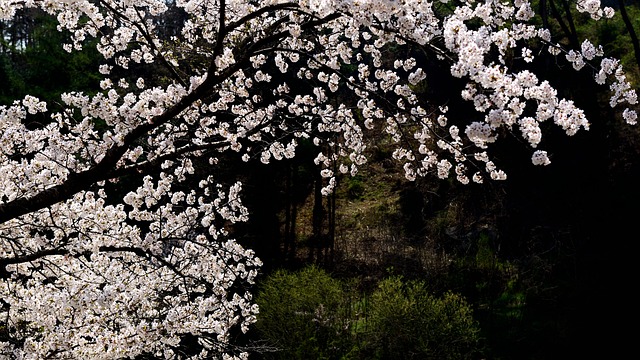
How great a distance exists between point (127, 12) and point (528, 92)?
301 centimetres

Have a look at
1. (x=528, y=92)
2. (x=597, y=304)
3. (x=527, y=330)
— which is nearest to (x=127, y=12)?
(x=528, y=92)

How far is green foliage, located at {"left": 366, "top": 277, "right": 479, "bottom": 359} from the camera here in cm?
969

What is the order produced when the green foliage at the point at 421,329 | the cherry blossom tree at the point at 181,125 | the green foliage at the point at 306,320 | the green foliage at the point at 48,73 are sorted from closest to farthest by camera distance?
the cherry blossom tree at the point at 181,125 → the green foliage at the point at 421,329 → the green foliage at the point at 306,320 → the green foliage at the point at 48,73

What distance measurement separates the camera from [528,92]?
2.58 metres

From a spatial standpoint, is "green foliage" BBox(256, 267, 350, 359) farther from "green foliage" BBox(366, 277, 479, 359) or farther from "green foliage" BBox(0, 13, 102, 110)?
"green foliage" BBox(0, 13, 102, 110)

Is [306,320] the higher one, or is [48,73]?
[48,73]

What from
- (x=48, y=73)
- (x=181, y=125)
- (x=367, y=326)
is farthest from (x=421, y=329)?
(x=48, y=73)

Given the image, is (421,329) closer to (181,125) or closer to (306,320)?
(306,320)

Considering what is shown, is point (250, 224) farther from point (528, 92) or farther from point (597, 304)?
point (528, 92)

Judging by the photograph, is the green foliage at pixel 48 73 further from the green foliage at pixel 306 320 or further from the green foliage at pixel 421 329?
the green foliage at pixel 421 329

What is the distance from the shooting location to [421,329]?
976cm

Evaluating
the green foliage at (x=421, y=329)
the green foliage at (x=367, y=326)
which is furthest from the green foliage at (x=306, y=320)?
the green foliage at (x=421, y=329)

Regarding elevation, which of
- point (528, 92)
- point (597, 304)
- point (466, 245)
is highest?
point (466, 245)

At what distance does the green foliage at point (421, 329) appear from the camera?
9688mm
